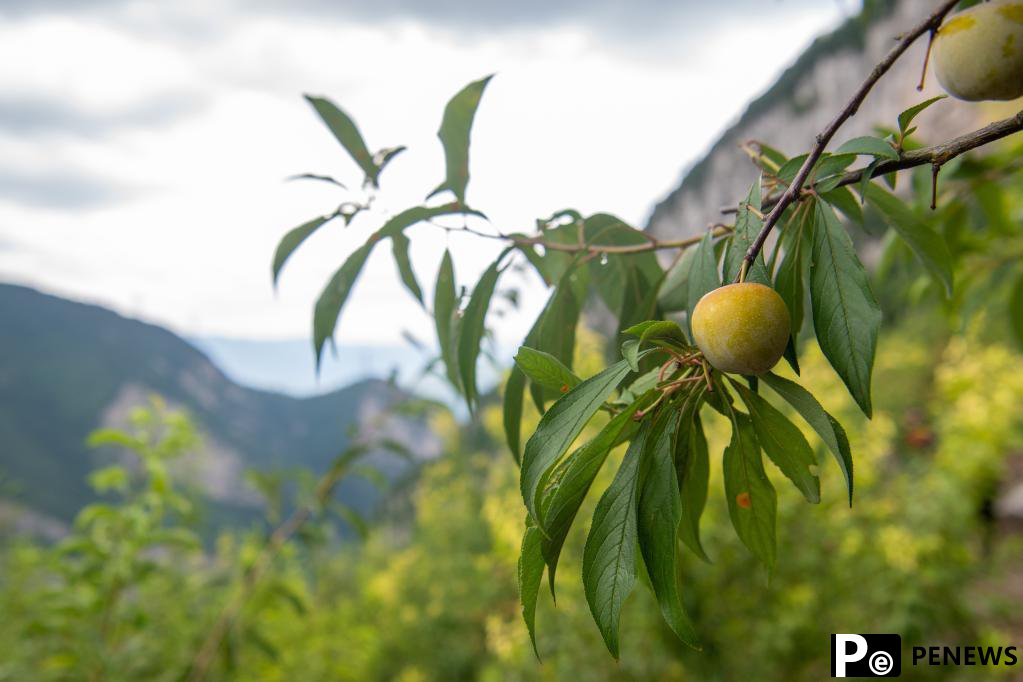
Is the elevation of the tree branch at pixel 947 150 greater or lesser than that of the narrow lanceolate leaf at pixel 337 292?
greater

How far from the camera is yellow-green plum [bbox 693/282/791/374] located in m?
0.32

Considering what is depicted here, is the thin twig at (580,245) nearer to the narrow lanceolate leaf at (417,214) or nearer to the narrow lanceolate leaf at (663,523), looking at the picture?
the narrow lanceolate leaf at (417,214)

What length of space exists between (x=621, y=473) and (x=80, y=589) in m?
1.38

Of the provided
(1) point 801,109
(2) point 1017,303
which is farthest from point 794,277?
(1) point 801,109

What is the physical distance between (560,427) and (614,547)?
0.22 feet

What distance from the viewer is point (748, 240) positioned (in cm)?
36

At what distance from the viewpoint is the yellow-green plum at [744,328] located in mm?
322

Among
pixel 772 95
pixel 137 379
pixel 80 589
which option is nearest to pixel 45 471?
pixel 137 379

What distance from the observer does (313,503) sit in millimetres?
1231

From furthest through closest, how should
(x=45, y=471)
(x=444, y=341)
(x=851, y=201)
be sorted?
(x=45, y=471) → (x=444, y=341) → (x=851, y=201)

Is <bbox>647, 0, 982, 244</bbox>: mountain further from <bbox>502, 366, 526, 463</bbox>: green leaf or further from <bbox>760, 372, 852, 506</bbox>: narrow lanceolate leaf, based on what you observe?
<bbox>760, 372, 852, 506</bbox>: narrow lanceolate leaf

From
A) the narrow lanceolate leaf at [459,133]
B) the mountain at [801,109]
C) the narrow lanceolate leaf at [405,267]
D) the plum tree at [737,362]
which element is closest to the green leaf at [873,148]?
the plum tree at [737,362]

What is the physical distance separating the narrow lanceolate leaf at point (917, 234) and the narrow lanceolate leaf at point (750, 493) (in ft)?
0.55

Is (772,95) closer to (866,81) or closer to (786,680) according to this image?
(786,680)
